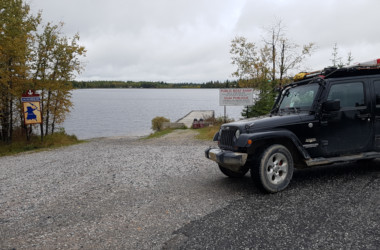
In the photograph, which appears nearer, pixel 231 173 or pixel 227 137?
pixel 227 137

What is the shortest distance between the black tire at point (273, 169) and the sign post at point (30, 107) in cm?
1494

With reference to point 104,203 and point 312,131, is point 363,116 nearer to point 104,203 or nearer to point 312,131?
point 312,131

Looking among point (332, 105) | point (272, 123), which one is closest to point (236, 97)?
point (332, 105)

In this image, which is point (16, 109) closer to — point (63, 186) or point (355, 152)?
point (63, 186)

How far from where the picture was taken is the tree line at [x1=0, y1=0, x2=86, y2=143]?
51.6 ft

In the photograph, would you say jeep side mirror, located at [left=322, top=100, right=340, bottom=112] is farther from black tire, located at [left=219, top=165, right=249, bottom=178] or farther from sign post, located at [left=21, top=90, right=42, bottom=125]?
sign post, located at [left=21, top=90, right=42, bottom=125]

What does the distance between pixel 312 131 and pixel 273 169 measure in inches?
45.3

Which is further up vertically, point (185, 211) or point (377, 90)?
point (377, 90)

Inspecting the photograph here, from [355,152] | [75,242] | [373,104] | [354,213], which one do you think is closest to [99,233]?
[75,242]

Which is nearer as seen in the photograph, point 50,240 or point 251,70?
point 50,240

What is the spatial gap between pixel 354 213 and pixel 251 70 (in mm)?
19764

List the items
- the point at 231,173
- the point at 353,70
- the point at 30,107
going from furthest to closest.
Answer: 1. the point at 30,107
2. the point at 231,173
3. the point at 353,70

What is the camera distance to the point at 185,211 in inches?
185

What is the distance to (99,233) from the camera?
13.1ft
